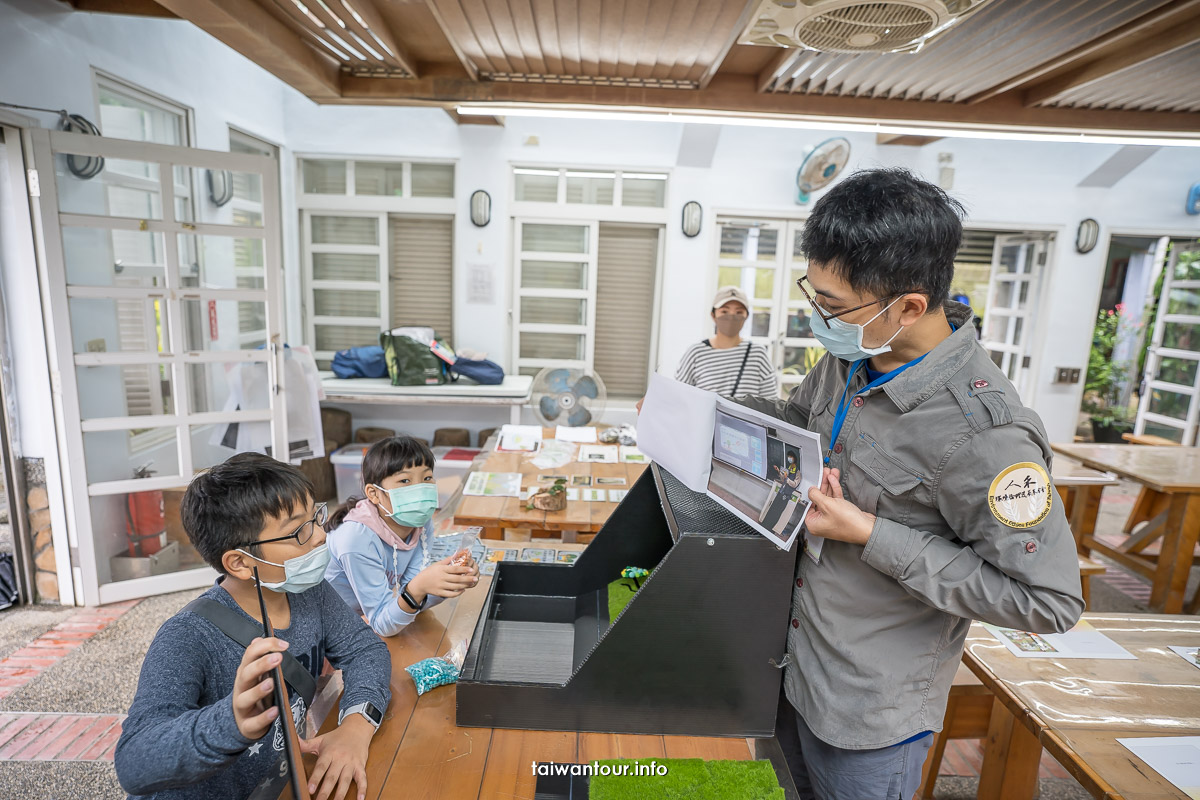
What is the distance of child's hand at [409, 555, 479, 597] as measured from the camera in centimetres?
148

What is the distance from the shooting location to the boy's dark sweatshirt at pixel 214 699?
3.20 feet

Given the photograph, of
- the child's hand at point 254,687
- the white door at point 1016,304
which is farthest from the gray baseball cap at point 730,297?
the white door at point 1016,304

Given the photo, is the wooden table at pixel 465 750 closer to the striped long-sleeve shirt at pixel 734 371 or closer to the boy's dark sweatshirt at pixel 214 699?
the boy's dark sweatshirt at pixel 214 699

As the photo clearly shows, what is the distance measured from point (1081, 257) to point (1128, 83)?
11.4 feet

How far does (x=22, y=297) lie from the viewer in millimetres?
3070

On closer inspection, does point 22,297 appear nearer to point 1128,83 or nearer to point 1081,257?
point 1128,83

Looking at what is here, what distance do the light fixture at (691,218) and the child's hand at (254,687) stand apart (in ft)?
17.4

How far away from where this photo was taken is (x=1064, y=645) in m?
1.78

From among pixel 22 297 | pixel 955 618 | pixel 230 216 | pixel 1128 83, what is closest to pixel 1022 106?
pixel 1128 83

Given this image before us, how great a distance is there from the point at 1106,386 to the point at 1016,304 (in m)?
2.26

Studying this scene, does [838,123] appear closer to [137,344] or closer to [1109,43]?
[1109,43]

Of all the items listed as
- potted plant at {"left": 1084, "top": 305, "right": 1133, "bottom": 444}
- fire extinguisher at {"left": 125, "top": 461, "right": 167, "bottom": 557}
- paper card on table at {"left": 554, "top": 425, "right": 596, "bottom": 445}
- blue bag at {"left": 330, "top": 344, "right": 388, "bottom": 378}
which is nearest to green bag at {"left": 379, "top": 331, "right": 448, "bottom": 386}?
blue bag at {"left": 330, "top": 344, "right": 388, "bottom": 378}

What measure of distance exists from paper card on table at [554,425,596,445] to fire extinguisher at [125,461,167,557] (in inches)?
90.5

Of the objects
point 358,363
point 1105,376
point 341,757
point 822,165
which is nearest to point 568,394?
point 358,363
